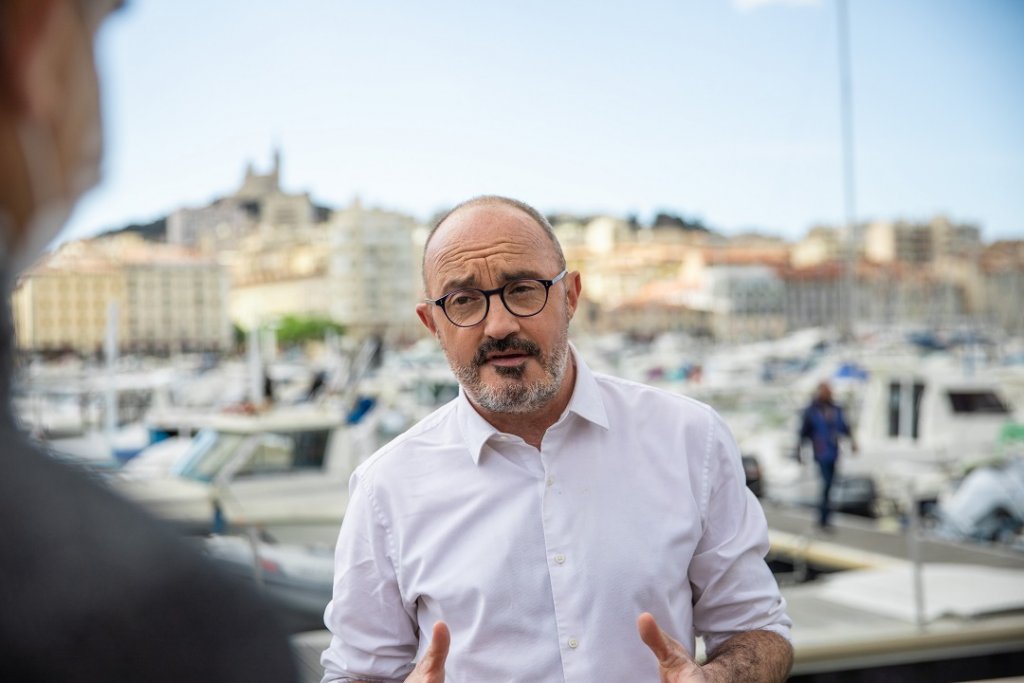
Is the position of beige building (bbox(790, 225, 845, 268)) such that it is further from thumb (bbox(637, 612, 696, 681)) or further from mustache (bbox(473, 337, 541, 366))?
thumb (bbox(637, 612, 696, 681))

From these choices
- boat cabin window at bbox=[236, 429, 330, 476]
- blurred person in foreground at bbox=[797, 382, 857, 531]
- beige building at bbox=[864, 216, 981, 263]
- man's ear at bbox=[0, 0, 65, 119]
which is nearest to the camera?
man's ear at bbox=[0, 0, 65, 119]

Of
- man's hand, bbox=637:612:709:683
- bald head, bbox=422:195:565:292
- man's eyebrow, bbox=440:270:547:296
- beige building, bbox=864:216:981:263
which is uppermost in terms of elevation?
beige building, bbox=864:216:981:263

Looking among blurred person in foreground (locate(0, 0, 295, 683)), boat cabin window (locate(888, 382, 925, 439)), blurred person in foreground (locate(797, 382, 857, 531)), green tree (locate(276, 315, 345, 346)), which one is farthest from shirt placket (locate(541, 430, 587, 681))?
green tree (locate(276, 315, 345, 346))

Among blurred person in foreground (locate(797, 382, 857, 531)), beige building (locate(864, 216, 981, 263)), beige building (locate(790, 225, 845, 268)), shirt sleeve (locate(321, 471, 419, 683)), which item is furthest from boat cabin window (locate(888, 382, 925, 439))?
beige building (locate(790, 225, 845, 268))

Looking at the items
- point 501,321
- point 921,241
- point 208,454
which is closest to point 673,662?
point 501,321

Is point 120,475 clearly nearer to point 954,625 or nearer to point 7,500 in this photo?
point 7,500

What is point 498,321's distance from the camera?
1.36m

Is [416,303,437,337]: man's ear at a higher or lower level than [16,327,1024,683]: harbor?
higher

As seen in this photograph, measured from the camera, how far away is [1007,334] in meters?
37.3

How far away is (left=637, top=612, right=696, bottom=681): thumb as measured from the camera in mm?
1172

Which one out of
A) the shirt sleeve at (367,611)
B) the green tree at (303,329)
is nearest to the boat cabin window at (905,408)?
the shirt sleeve at (367,611)

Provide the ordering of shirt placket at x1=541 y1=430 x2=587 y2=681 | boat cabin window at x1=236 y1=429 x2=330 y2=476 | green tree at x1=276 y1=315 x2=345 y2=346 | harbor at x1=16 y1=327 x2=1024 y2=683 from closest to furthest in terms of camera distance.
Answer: shirt placket at x1=541 y1=430 x2=587 y2=681, harbor at x1=16 y1=327 x2=1024 y2=683, boat cabin window at x1=236 y1=429 x2=330 y2=476, green tree at x1=276 y1=315 x2=345 y2=346

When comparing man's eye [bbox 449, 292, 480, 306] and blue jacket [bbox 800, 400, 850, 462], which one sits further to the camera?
blue jacket [bbox 800, 400, 850, 462]

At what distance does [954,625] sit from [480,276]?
2748 mm
